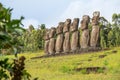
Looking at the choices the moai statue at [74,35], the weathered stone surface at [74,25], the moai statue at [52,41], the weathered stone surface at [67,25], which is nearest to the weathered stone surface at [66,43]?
the weathered stone surface at [67,25]

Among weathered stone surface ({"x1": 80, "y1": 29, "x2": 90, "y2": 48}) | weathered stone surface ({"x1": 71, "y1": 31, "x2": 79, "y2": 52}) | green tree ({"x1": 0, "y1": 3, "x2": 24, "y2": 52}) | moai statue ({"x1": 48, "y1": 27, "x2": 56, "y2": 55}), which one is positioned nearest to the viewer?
green tree ({"x1": 0, "y1": 3, "x2": 24, "y2": 52})

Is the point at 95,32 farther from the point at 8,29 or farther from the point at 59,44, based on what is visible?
the point at 8,29

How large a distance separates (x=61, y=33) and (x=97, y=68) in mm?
21256

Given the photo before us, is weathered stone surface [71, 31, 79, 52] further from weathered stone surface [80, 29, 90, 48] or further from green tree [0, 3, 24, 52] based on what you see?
green tree [0, 3, 24, 52]

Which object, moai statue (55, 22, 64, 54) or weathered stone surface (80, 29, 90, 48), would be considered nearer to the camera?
weathered stone surface (80, 29, 90, 48)

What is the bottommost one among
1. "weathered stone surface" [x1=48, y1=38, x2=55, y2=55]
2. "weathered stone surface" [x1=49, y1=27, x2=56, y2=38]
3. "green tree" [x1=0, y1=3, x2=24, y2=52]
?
"green tree" [x1=0, y1=3, x2=24, y2=52]

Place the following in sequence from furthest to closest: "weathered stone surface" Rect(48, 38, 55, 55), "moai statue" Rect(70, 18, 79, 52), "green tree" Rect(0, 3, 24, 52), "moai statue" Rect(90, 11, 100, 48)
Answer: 1. "weathered stone surface" Rect(48, 38, 55, 55)
2. "moai statue" Rect(70, 18, 79, 52)
3. "moai statue" Rect(90, 11, 100, 48)
4. "green tree" Rect(0, 3, 24, 52)

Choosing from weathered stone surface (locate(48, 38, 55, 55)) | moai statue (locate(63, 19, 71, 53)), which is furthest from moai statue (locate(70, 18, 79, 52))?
weathered stone surface (locate(48, 38, 55, 55))

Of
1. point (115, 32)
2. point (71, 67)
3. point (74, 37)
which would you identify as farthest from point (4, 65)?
point (115, 32)

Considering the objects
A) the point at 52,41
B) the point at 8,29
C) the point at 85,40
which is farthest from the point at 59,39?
the point at 8,29

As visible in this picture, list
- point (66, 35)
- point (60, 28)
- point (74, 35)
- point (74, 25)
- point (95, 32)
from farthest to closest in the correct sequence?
point (60, 28) < point (66, 35) < point (74, 25) < point (74, 35) < point (95, 32)

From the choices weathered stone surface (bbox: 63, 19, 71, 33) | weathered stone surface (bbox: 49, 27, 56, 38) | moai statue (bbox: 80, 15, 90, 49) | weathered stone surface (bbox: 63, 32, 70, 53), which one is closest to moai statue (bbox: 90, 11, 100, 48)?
moai statue (bbox: 80, 15, 90, 49)

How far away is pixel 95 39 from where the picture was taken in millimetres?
39000

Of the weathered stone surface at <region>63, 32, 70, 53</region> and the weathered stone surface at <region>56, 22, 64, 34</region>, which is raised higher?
the weathered stone surface at <region>56, 22, 64, 34</region>
